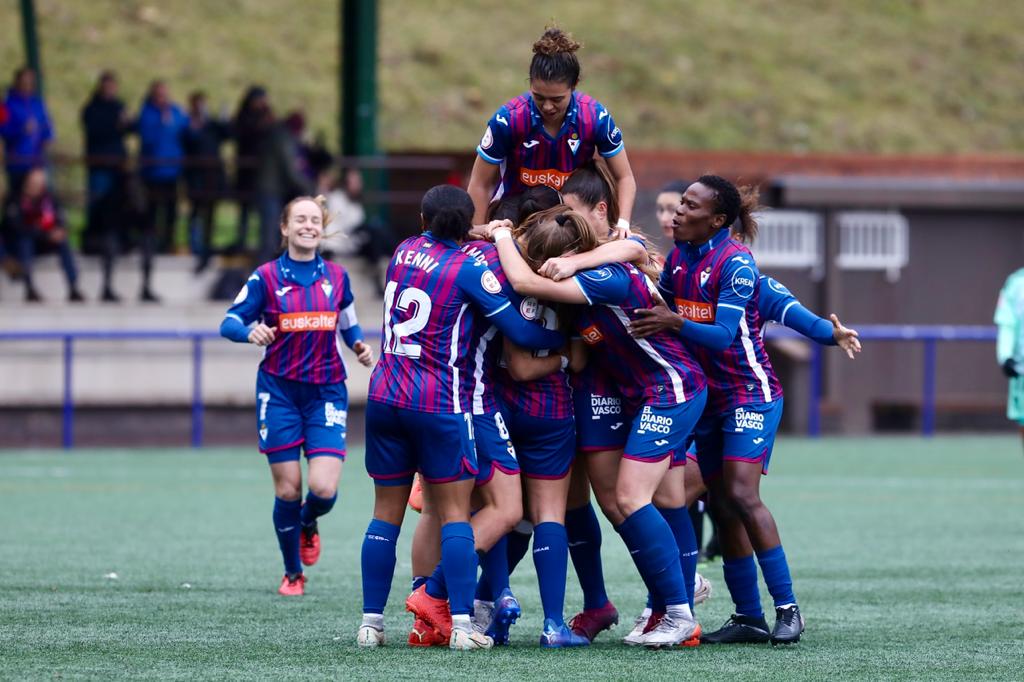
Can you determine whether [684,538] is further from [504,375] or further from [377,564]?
[377,564]

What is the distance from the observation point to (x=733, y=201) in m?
6.39

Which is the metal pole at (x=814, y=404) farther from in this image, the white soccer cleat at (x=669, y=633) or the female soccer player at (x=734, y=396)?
the white soccer cleat at (x=669, y=633)

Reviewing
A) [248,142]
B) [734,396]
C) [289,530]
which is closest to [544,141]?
[734,396]

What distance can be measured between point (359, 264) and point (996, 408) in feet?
25.2

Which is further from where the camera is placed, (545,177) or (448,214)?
(545,177)

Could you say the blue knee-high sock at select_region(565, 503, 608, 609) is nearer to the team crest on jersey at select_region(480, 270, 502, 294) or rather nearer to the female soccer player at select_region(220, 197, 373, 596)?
the team crest on jersey at select_region(480, 270, 502, 294)

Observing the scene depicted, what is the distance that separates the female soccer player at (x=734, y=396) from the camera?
6281mm

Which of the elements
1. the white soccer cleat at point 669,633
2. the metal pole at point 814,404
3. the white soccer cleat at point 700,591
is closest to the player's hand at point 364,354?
the white soccer cleat at point 700,591

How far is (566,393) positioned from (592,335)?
0.84 ft

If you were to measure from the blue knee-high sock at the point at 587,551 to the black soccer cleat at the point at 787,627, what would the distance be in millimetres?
707

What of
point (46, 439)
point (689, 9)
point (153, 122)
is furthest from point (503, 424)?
point (689, 9)

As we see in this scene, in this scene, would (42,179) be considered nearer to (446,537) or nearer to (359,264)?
(359,264)

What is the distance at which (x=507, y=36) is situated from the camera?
35.1m

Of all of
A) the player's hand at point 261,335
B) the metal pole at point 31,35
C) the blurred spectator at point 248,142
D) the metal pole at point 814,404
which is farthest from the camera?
the metal pole at point 31,35
